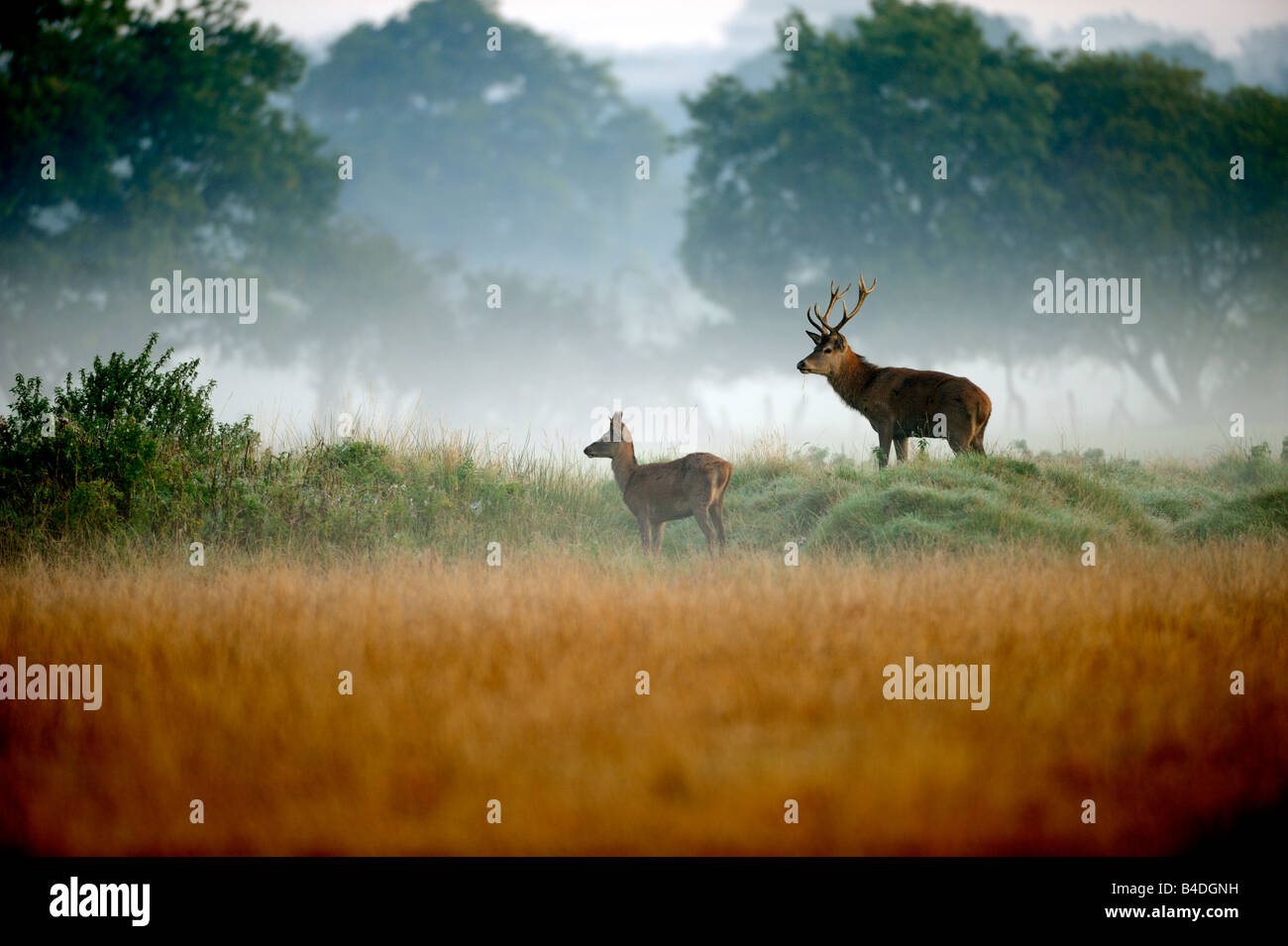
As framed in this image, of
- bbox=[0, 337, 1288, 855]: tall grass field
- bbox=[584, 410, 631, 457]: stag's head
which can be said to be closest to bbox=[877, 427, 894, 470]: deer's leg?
bbox=[0, 337, 1288, 855]: tall grass field

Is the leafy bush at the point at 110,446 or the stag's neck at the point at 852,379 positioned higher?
the stag's neck at the point at 852,379

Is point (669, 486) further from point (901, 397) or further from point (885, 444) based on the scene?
point (901, 397)

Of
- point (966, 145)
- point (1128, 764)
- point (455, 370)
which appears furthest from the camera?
point (455, 370)

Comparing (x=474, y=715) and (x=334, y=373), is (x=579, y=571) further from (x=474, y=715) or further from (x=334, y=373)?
(x=334, y=373)

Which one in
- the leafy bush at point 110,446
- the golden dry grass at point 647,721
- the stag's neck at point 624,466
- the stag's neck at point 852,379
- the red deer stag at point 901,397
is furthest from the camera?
the stag's neck at point 852,379

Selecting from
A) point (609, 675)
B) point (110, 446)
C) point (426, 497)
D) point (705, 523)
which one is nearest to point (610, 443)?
point (705, 523)

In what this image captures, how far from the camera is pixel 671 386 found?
36.5 m

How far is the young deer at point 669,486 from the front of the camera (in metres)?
12.1

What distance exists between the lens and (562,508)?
14.5 m

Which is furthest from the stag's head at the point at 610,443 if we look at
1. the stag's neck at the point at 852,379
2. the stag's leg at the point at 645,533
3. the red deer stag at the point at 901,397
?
the stag's neck at the point at 852,379

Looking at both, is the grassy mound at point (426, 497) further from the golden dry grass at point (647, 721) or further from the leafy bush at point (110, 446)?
the golden dry grass at point (647, 721)

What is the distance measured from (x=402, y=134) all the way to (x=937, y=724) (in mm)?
38987

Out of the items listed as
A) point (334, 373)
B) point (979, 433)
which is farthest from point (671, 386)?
point (979, 433)

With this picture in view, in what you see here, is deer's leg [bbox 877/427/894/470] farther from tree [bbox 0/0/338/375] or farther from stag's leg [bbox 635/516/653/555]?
tree [bbox 0/0/338/375]
